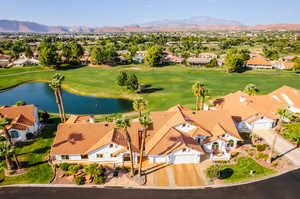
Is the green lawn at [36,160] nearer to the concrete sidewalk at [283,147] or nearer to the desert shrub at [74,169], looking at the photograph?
the desert shrub at [74,169]

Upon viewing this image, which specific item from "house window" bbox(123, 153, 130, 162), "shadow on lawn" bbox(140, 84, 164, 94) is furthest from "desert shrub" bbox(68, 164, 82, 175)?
"shadow on lawn" bbox(140, 84, 164, 94)

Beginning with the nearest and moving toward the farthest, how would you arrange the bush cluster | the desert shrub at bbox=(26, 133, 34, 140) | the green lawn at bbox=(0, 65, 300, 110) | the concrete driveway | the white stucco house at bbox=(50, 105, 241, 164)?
the concrete driveway
the white stucco house at bbox=(50, 105, 241, 164)
the desert shrub at bbox=(26, 133, 34, 140)
the green lawn at bbox=(0, 65, 300, 110)
the bush cluster

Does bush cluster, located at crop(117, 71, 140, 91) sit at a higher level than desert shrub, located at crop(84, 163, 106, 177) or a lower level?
higher

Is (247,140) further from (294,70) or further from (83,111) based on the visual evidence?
(294,70)

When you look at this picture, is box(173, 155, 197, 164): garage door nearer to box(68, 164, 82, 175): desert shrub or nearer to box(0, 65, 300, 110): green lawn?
box(68, 164, 82, 175): desert shrub

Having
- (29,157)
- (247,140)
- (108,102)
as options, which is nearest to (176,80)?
(108,102)

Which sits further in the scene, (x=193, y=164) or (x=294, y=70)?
(x=294, y=70)

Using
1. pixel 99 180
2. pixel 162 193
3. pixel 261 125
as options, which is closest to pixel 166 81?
pixel 261 125
